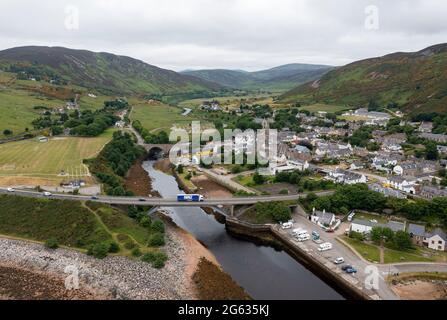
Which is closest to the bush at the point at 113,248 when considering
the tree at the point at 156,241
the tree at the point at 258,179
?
the tree at the point at 156,241

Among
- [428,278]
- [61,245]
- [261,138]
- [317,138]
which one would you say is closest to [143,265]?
[61,245]

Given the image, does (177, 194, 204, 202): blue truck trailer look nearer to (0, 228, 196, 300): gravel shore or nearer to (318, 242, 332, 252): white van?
(0, 228, 196, 300): gravel shore

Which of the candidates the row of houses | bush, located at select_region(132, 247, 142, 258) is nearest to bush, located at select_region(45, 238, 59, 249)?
bush, located at select_region(132, 247, 142, 258)

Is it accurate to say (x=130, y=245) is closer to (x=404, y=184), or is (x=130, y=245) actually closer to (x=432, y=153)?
(x=404, y=184)

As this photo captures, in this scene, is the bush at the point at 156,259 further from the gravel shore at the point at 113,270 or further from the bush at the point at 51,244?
the bush at the point at 51,244

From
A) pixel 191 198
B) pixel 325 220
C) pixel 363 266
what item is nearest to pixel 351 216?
pixel 325 220
